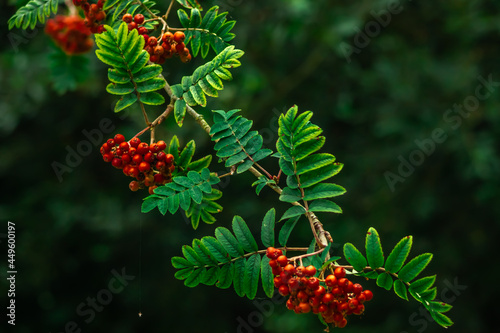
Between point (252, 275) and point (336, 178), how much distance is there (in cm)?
264

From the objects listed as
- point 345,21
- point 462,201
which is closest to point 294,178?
point 345,21

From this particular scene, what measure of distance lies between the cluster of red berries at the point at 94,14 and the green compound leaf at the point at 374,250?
749mm

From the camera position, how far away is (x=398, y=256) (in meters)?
0.90

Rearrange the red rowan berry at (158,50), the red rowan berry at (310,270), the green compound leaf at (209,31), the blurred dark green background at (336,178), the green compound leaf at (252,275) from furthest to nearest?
the blurred dark green background at (336,178) → the green compound leaf at (209,31) → the red rowan berry at (158,50) → the green compound leaf at (252,275) → the red rowan berry at (310,270)

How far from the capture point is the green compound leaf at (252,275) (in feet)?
3.04

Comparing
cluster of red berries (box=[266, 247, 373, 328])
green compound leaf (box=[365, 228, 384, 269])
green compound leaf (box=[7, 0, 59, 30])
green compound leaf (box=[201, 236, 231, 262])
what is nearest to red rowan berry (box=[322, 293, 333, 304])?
cluster of red berries (box=[266, 247, 373, 328])

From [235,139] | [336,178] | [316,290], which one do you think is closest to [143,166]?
[235,139]

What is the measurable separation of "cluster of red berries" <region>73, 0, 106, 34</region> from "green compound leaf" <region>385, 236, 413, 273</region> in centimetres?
80

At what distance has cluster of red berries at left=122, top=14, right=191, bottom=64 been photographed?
1035 millimetres

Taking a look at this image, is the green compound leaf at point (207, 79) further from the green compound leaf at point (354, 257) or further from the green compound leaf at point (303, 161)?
the green compound leaf at point (354, 257)

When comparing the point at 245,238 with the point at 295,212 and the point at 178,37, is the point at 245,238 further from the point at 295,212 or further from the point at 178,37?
the point at 178,37

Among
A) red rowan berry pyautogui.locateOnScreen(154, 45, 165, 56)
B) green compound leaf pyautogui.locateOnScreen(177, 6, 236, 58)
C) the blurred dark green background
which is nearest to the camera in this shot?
red rowan berry pyautogui.locateOnScreen(154, 45, 165, 56)

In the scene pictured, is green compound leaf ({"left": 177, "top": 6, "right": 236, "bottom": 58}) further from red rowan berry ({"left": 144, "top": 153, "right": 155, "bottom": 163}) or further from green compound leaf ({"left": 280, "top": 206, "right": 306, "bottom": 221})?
green compound leaf ({"left": 280, "top": 206, "right": 306, "bottom": 221})

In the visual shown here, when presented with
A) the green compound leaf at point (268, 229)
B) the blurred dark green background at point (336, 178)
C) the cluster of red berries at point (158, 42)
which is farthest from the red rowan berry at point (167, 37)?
the blurred dark green background at point (336, 178)
